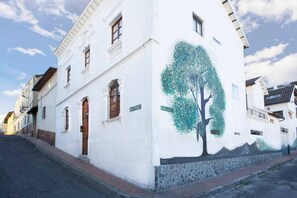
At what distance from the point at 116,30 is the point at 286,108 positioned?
956 inches

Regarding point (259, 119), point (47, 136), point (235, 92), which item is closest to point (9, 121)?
point (47, 136)

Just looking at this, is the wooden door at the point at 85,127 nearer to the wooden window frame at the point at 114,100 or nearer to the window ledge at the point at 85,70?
the window ledge at the point at 85,70

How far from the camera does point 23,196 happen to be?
7090mm

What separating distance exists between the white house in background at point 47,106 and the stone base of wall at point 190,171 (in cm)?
1219

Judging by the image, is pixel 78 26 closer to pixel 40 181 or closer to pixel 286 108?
pixel 40 181

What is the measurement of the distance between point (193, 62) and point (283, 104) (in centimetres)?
2230

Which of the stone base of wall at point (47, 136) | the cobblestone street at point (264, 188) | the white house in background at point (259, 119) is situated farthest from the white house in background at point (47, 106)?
the white house in background at point (259, 119)

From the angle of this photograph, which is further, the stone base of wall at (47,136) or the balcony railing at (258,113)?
the stone base of wall at (47,136)

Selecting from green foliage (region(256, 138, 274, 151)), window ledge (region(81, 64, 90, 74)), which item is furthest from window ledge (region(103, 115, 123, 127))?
green foliage (region(256, 138, 274, 151))

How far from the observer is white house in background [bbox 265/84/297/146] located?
2768 cm

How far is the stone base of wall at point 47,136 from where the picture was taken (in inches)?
737

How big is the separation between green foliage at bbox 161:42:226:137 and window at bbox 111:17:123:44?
2659 millimetres

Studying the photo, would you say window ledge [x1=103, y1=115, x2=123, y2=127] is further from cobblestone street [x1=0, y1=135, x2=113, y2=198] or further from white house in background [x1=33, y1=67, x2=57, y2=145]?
white house in background [x1=33, y1=67, x2=57, y2=145]

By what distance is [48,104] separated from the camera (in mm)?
21625
